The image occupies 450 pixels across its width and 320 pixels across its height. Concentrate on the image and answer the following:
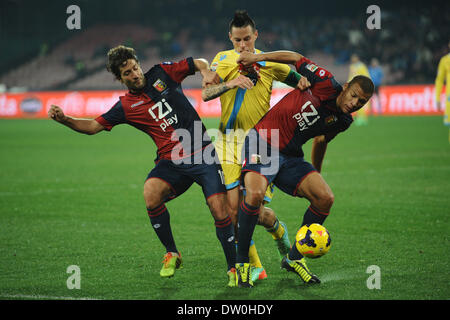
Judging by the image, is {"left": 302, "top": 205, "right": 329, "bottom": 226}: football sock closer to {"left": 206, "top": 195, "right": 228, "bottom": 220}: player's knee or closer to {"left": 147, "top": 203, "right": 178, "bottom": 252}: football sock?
{"left": 206, "top": 195, "right": 228, "bottom": 220}: player's knee

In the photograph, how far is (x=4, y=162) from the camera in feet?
44.1

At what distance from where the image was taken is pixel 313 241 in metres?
4.98

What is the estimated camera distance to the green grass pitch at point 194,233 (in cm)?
478

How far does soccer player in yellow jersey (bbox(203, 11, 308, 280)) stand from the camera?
5344 mm

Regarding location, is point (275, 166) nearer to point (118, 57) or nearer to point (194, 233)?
point (118, 57)

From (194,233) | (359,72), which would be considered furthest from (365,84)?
(359,72)

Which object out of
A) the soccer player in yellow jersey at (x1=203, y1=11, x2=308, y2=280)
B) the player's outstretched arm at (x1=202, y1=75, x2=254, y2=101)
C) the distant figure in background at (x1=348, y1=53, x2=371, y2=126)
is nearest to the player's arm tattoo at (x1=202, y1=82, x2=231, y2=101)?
the player's outstretched arm at (x1=202, y1=75, x2=254, y2=101)

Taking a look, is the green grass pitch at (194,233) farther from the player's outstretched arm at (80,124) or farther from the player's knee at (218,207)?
the player's outstretched arm at (80,124)

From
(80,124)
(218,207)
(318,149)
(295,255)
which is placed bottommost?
(295,255)

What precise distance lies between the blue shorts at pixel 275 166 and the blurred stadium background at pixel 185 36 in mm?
23311

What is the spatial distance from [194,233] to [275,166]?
2.11 m

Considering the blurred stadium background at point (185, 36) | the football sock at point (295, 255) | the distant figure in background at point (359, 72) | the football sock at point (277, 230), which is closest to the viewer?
the football sock at point (295, 255)

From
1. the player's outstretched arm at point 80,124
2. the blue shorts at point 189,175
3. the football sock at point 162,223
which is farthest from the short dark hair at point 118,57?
the football sock at point 162,223

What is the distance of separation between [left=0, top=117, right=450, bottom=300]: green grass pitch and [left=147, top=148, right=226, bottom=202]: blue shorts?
74 centimetres
